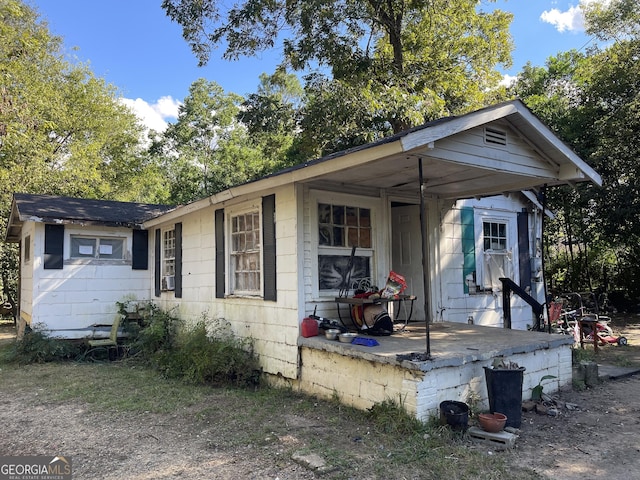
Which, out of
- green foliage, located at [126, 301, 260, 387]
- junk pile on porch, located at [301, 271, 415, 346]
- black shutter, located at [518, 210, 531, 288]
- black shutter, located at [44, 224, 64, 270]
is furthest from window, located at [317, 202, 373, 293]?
black shutter, located at [44, 224, 64, 270]

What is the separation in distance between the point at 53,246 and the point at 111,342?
2.17 metres

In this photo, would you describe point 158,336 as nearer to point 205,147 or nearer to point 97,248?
point 97,248

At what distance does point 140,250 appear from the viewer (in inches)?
389

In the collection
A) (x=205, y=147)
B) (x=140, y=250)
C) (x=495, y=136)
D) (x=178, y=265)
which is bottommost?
(x=178, y=265)

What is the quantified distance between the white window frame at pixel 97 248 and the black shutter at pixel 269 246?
4791mm

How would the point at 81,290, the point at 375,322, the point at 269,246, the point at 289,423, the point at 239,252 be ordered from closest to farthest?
the point at 289,423 → the point at 375,322 → the point at 269,246 → the point at 239,252 → the point at 81,290

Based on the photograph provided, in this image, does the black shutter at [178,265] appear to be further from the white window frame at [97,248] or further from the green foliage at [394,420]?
the green foliage at [394,420]

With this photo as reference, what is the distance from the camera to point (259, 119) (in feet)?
48.1

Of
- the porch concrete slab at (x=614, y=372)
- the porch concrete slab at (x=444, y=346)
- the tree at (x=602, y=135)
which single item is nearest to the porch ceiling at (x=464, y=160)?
the porch concrete slab at (x=444, y=346)

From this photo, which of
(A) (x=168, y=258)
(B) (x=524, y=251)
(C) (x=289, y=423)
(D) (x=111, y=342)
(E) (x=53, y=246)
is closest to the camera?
(C) (x=289, y=423)

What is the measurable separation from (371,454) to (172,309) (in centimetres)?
598

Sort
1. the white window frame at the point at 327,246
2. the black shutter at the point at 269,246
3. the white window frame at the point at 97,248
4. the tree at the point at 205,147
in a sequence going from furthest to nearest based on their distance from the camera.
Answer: the tree at the point at 205,147 → the white window frame at the point at 97,248 → the black shutter at the point at 269,246 → the white window frame at the point at 327,246

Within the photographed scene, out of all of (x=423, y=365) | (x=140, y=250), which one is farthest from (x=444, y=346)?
(x=140, y=250)

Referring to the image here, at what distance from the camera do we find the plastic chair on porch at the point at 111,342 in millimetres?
8469
